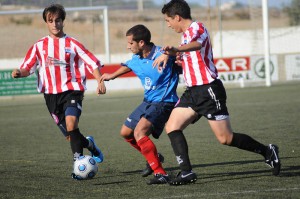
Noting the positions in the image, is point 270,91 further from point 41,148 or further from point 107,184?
point 107,184

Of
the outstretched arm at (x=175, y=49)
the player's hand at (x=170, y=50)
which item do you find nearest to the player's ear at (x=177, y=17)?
the outstretched arm at (x=175, y=49)

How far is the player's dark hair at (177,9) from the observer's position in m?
7.75

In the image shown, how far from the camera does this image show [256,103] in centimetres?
1883

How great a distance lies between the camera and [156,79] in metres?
8.42

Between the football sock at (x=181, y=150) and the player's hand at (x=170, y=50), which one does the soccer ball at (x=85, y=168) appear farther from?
the player's hand at (x=170, y=50)

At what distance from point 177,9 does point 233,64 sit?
59.7ft

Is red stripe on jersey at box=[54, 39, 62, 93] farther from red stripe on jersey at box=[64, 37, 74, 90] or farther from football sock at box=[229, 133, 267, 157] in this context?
football sock at box=[229, 133, 267, 157]

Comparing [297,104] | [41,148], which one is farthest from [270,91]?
[41,148]

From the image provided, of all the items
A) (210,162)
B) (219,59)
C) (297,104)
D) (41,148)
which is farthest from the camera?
(219,59)

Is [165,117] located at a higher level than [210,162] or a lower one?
higher

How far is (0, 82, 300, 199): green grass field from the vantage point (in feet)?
24.0

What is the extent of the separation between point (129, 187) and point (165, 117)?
1072 millimetres

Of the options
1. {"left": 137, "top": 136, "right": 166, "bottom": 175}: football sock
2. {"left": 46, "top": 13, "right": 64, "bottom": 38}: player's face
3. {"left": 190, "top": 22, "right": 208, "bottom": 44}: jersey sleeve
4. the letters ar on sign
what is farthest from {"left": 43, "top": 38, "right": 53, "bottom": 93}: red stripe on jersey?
the letters ar on sign

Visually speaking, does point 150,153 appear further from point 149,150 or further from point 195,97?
point 195,97
